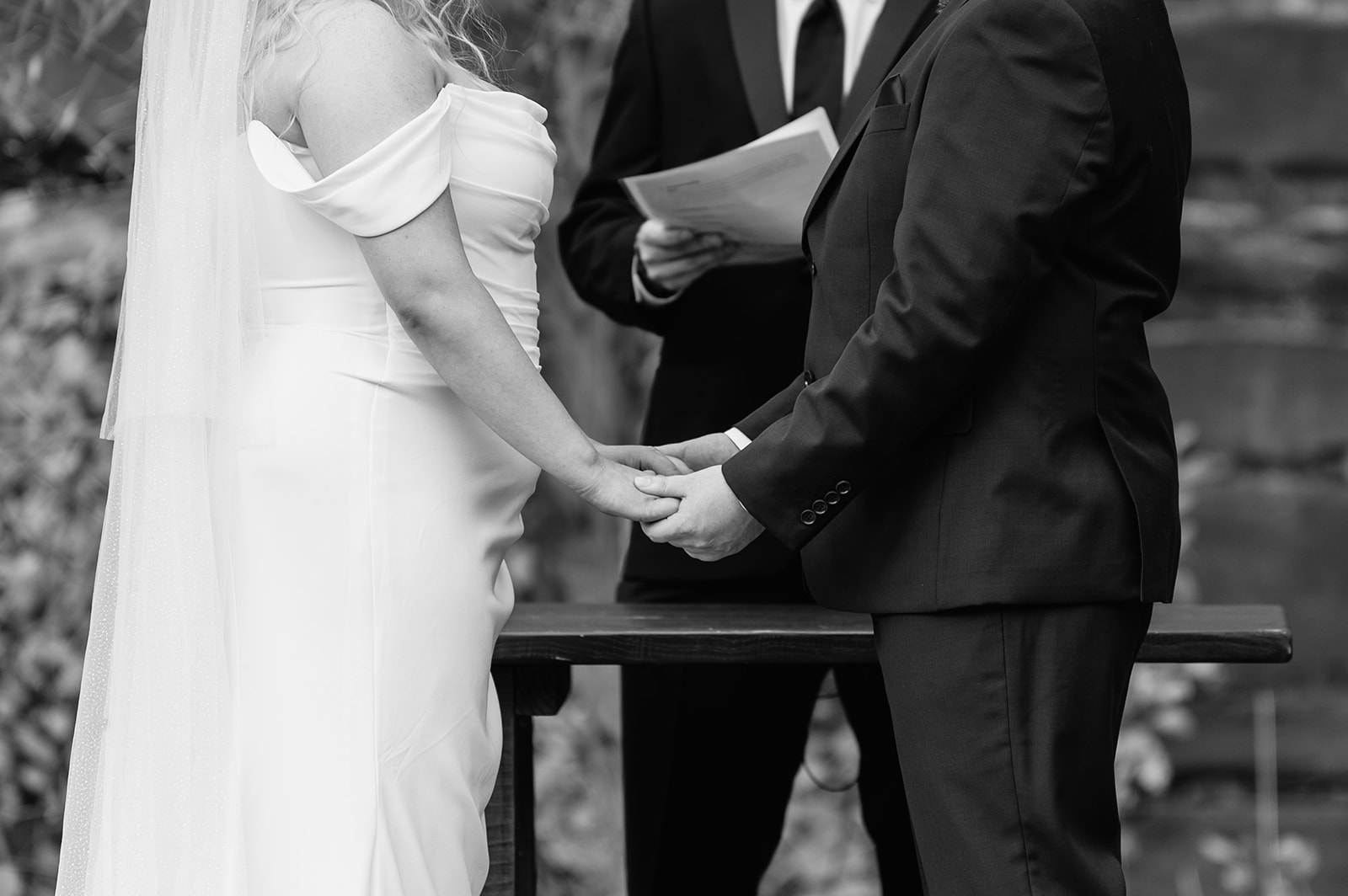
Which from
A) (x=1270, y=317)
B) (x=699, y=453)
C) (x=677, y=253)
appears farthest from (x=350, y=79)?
(x=1270, y=317)

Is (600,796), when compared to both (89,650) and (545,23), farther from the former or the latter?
(89,650)

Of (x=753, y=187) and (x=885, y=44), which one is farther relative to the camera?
(x=885, y=44)

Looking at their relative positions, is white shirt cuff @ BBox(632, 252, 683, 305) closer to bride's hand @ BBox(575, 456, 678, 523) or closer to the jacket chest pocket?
bride's hand @ BBox(575, 456, 678, 523)

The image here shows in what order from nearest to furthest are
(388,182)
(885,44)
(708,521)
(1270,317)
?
(388,182)
(708,521)
(885,44)
(1270,317)

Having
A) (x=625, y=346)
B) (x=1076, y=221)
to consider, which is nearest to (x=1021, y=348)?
(x=1076, y=221)

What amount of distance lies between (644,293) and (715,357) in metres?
0.16

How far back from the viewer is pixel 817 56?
2.53 meters

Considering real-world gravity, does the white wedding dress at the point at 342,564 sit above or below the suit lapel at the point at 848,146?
below

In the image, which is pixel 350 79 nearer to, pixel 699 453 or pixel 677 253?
pixel 699 453

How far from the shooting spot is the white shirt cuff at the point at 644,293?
2555mm

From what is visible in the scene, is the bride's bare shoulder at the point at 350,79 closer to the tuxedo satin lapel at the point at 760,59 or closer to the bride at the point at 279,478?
the bride at the point at 279,478

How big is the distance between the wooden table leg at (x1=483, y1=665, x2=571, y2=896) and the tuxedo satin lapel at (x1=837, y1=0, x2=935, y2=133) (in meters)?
0.96

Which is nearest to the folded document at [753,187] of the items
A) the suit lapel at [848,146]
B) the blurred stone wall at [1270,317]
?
the suit lapel at [848,146]

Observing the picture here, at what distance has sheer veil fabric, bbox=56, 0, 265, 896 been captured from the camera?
1786 millimetres
